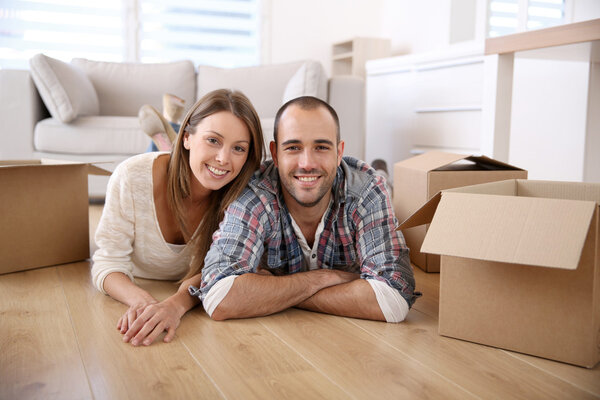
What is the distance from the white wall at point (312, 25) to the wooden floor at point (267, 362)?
4.30m

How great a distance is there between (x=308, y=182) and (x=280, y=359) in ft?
1.48

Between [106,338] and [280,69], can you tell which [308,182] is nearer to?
[106,338]

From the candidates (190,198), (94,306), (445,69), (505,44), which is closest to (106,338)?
(94,306)

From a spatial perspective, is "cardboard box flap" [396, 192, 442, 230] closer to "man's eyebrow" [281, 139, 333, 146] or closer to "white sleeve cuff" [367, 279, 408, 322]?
"white sleeve cuff" [367, 279, 408, 322]

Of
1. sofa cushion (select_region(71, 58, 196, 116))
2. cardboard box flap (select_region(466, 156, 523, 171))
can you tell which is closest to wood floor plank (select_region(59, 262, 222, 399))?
cardboard box flap (select_region(466, 156, 523, 171))

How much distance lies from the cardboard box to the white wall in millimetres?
4350

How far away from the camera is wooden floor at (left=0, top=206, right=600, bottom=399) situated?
0.97 metres

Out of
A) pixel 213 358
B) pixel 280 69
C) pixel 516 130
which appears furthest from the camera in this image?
pixel 280 69

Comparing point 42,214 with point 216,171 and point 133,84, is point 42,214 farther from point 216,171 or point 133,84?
point 133,84

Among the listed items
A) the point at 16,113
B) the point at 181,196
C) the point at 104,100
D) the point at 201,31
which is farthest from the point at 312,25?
the point at 181,196

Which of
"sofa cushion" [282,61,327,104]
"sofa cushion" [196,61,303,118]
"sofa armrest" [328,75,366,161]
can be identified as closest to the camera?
"sofa cushion" [282,61,327,104]

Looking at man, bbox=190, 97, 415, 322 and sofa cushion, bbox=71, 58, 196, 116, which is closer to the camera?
man, bbox=190, 97, 415, 322

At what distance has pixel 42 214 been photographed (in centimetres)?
185

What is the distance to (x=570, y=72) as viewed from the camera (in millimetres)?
2748
